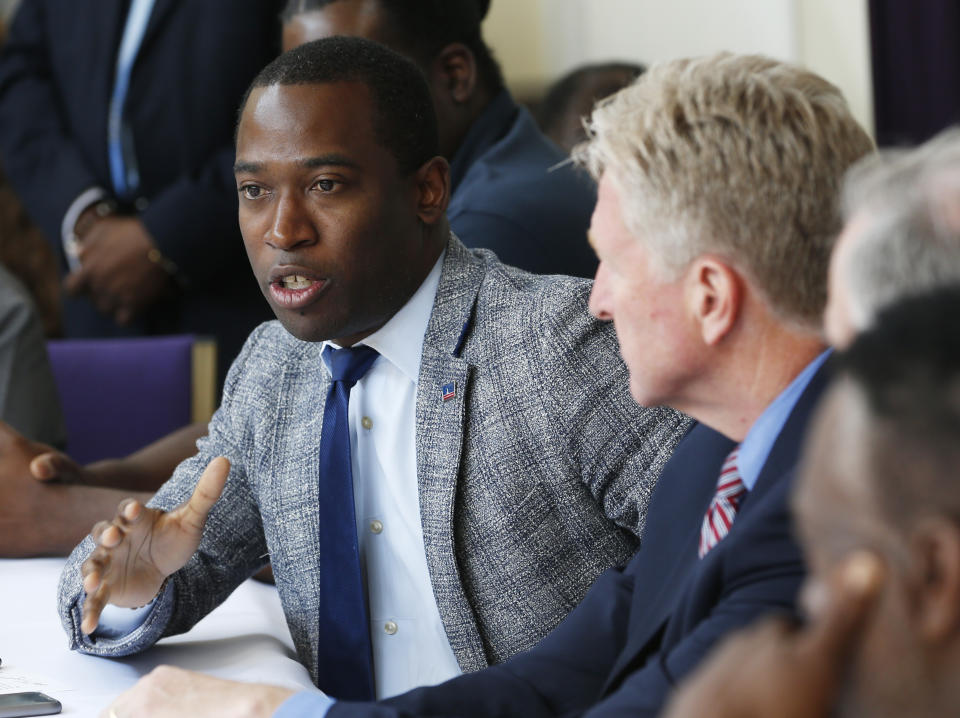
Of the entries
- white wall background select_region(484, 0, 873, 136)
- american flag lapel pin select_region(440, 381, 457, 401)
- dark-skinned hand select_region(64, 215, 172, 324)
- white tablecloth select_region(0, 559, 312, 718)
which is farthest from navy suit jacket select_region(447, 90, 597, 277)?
white wall background select_region(484, 0, 873, 136)

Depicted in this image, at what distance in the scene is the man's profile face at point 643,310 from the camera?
1.15 meters

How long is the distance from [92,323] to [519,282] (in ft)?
6.50

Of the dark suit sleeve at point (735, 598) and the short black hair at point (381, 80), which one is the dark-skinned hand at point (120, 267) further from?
the dark suit sleeve at point (735, 598)

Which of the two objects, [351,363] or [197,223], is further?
[197,223]

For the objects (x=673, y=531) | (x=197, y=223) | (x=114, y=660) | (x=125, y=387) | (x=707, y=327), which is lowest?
(x=125, y=387)

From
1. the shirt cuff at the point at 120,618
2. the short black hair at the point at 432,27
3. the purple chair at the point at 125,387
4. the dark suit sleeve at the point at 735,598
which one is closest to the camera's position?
the dark suit sleeve at the point at 735,598

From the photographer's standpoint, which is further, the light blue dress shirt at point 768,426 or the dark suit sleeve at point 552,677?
the dark suit sleeve at point 552,677

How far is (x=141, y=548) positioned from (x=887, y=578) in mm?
1092

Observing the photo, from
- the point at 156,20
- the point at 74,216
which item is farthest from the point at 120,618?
the point at 156,20

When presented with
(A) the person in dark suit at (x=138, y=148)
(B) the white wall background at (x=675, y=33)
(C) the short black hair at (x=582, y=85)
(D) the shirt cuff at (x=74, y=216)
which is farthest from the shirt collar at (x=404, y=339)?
(B) the white wall background at (x=675, y=33)

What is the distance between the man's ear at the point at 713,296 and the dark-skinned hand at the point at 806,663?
50cm

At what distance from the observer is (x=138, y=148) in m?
3.21

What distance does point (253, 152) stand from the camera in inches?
60.8

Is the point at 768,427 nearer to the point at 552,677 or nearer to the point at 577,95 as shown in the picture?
the point at 552,677
